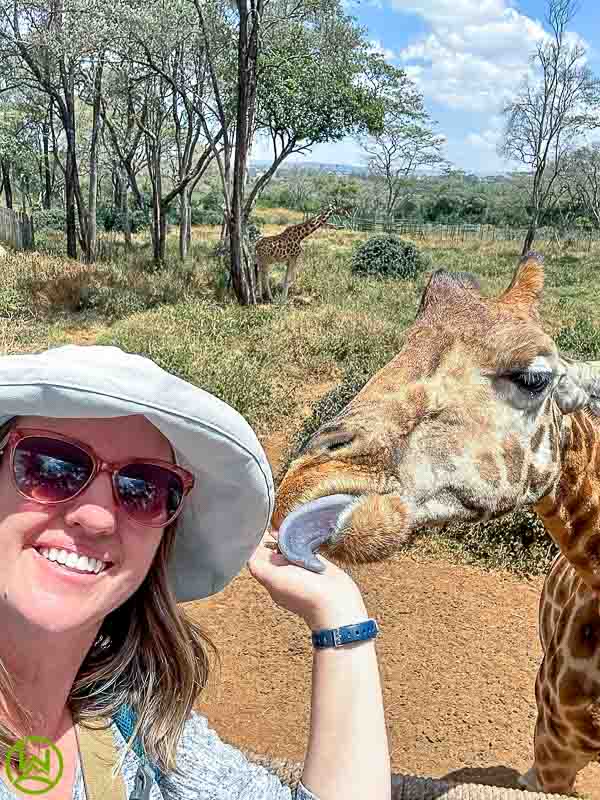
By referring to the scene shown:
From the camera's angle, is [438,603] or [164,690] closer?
[164,690]

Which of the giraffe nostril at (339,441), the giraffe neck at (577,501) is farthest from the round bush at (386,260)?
the giraffe nostril at (339,441)

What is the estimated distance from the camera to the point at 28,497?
129 centimetres

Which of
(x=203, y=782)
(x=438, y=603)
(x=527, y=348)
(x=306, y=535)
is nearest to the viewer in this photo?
(x=203, y=782)

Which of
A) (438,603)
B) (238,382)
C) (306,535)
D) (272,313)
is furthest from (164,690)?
(272,313)

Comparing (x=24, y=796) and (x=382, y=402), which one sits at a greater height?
(x=382, y=402)

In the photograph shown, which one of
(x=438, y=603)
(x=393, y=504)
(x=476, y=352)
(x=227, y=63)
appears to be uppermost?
(x=227, y=63)

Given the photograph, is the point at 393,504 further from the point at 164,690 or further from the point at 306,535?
the point at 164,690

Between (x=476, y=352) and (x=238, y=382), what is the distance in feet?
19.9

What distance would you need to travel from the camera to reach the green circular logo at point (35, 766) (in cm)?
130

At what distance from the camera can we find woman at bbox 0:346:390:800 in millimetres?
1293

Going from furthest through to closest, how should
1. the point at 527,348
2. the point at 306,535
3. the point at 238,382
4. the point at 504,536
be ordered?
the point at 238,382, the point at 504,536, the point at 527,348, the point at 306,535

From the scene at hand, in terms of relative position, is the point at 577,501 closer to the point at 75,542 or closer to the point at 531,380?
the point at 531,380

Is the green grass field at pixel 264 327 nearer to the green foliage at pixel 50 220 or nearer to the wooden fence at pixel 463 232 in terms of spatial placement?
the green foliage at pixel 50 220

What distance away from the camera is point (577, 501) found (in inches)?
89.4
